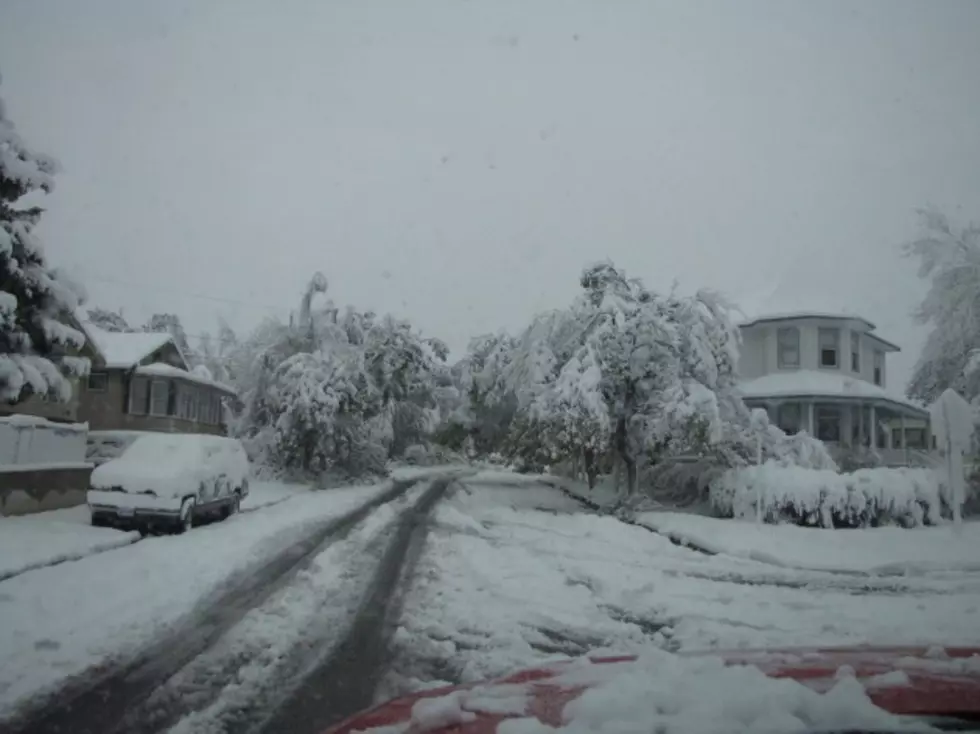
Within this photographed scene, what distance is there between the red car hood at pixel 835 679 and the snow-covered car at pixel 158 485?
12.7m

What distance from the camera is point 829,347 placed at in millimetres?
27266

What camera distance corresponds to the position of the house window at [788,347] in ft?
89.6

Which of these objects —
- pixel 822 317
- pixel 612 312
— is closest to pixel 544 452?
pixel 612 312

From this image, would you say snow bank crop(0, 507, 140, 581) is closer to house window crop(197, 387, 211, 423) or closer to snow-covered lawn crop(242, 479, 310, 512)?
snow-covered lawn crop(242, 479, 310, 512)

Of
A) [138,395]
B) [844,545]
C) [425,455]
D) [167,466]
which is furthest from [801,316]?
[425,455]

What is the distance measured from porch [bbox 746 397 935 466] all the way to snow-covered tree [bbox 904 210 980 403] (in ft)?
8.13

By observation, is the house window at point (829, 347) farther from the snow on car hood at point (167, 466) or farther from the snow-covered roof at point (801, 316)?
the snow on car hood at point (167, 466)

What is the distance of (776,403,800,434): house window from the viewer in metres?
27.5

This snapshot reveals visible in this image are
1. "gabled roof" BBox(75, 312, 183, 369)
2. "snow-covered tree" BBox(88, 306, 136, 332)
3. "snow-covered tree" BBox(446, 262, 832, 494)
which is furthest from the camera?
"snow-covered tree" BBox(88, 306, 136, 332)

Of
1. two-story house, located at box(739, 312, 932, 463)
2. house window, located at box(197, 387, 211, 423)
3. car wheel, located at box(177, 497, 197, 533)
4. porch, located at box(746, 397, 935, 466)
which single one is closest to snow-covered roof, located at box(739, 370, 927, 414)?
two-story house, located at box(739, 312, 932, 463)

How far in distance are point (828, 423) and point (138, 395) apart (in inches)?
1000

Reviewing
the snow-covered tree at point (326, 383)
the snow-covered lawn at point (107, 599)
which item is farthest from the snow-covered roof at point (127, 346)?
the snow-covered lawn at point (107, 599)

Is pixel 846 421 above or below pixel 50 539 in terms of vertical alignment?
above

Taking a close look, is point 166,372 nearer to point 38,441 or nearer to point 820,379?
point 38,441
